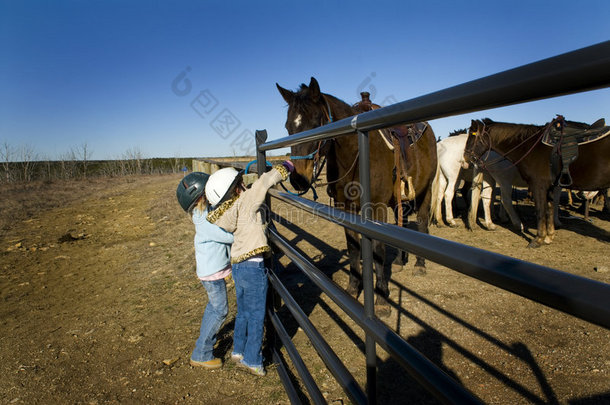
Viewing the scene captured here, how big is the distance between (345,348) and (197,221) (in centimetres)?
168

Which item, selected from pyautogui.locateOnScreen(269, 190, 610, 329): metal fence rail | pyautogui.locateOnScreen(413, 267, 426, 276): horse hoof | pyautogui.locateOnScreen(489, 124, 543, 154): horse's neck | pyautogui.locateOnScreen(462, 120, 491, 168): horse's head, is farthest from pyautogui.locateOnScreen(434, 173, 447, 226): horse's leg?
pyautogui.locateOnScreen(269, 190, 610, 329): metal fence rail

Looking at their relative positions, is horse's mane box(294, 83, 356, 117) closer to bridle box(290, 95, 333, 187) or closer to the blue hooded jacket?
bridle box(290, 95, 333, 187)

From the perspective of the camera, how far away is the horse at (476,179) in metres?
6.16

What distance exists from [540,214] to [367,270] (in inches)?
218

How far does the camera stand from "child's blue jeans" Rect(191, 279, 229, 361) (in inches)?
98.5

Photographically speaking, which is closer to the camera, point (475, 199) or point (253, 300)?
point (253, 300)

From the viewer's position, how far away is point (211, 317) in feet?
8.23

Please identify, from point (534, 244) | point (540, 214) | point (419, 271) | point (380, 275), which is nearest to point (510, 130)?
point (540, 214)

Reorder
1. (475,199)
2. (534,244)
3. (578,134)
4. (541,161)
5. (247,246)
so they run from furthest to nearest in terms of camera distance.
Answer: (475,199) < (541,161) < (534,244) < (578,134) < (247,246)

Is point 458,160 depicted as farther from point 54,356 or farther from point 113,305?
point 54,356

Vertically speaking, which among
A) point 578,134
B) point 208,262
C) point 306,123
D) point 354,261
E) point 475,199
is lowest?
point 354,261

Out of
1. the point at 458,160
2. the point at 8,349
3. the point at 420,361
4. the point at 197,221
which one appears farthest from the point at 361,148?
the point at 458,160

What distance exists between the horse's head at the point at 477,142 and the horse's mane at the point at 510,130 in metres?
0.11

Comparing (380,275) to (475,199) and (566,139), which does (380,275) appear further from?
(475,199)
